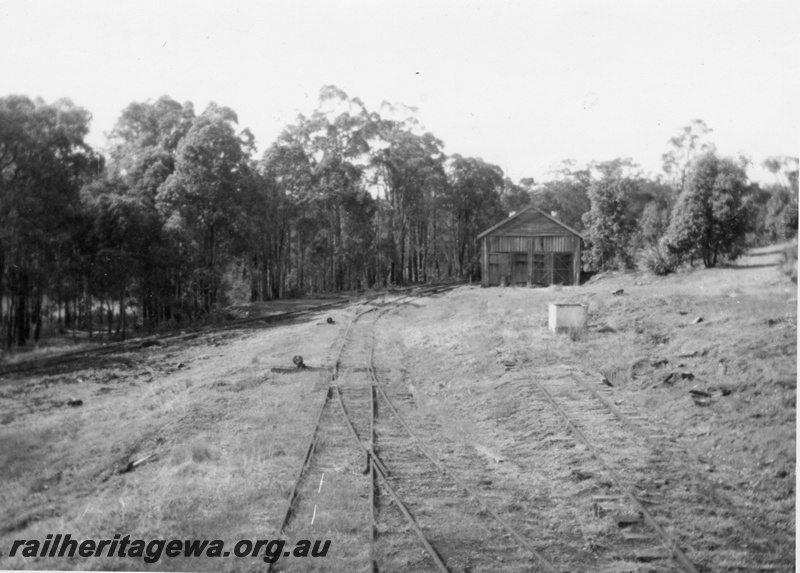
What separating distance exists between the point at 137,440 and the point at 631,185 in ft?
122

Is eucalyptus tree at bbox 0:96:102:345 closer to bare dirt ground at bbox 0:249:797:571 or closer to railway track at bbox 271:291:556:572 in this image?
bare dirt ground at bbox 0:249:797:571

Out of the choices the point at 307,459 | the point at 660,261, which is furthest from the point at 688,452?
the point at 660,261

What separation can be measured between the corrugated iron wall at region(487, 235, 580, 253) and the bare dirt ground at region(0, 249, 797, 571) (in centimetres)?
1893

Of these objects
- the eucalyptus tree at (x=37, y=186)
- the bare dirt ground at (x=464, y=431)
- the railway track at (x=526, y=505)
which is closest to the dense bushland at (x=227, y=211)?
the eucalyptus tree at (x=37, y=186)

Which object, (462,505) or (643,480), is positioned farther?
(643,480)

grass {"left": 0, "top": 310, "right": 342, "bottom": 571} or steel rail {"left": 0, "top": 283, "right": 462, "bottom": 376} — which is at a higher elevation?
steel rail {"left": 0, "top": 283, "right": 462, "bottom": 376}

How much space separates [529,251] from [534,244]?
501 millimetres

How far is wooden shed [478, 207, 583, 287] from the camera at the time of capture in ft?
127

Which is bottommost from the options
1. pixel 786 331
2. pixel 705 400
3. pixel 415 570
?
pixel 415 570

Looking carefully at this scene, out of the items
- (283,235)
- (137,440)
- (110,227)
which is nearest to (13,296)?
(110,227)

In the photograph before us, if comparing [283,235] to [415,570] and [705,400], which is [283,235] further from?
[415,570]

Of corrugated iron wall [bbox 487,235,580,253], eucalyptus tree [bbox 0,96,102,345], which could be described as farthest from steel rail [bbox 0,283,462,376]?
corrugated iron wall [bbox 487,235,580,253]

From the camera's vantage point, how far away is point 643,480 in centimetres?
827

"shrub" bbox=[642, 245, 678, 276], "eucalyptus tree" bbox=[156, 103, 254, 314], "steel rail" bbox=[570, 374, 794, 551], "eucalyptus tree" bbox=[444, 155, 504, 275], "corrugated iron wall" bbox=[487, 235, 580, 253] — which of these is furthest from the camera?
"eucalyptus tree" bbox=[444, 155, 504, 275]
